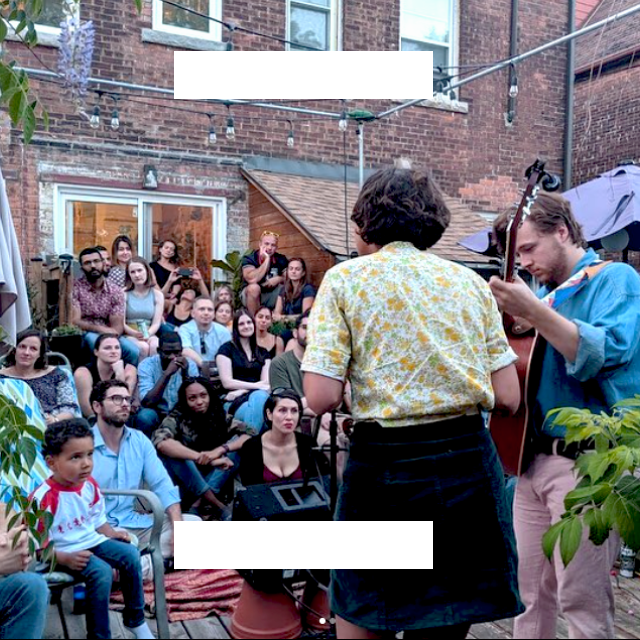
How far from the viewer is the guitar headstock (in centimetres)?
207

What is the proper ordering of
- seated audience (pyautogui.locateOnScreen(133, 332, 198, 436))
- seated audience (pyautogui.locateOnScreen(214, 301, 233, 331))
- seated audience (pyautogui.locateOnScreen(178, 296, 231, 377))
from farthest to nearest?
seated audience (pyautogui.locateOnScreen(214, 301, 233, 331)), seated audience (pyautogui.locateOnScreen(178, 296, 231, 377)), seated audience (pyautogui.locateOnScreen(133, 332, 198, 436))

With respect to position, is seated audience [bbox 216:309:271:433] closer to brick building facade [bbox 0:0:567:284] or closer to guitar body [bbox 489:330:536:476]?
brick building facade [bbox 0:0:567:284]

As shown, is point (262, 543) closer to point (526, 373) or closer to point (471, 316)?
point (471, 316)

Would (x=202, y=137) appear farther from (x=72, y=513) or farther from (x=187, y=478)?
(x=72, y=513)

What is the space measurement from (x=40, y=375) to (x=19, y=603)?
85.9 inches

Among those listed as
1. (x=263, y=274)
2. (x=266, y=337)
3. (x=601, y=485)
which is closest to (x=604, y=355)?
(x=601, y=485)

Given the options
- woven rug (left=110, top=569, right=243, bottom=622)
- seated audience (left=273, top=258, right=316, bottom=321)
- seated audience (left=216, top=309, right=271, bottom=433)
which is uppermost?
seated audience (left=273, top=258, right=316, bottom=321)

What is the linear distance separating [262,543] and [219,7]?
268 inches

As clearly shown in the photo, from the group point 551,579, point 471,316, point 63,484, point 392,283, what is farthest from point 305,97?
point 63,484

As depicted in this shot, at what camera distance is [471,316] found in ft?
5.48

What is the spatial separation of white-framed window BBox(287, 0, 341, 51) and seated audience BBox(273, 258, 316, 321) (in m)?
4.03

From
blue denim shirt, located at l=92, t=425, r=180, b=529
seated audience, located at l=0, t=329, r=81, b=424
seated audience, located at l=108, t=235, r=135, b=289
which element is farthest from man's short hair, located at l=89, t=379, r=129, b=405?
seated audience, located at l=108, t=235, r=135, b=289

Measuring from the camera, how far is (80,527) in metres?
3.35

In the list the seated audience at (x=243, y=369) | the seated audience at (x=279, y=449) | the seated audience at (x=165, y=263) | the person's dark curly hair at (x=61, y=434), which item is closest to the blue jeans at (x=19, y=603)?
the person's dark curly hair at (x=61, y=434)
